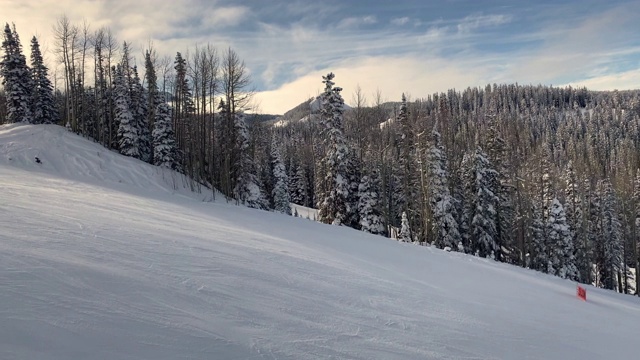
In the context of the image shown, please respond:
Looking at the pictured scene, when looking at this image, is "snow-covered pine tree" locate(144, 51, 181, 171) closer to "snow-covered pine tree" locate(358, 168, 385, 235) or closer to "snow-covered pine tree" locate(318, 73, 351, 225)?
"snow-covered pine tree" locate(318, 73, 351, 225)

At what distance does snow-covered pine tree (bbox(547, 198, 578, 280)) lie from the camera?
110 feet

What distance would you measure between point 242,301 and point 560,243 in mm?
36707

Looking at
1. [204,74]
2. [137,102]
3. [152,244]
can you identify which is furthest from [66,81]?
[152,244]

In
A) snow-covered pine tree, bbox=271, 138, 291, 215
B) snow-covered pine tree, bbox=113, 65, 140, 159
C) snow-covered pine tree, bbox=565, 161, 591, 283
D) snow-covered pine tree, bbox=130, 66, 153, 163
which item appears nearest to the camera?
snow-covered pine tree, bbox=113, 65, 140, 159

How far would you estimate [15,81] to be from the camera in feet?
124

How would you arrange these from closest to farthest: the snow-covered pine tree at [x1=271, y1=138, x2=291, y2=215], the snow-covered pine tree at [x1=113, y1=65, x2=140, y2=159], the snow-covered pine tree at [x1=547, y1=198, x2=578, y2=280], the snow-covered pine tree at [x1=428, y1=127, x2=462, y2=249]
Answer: the snow-covered pine tree at [x1=428, y1=127, x2=462, y2=249]
the snow-covered pine tree at [x1=547, y1=198, x2=578, y2=280]
the snow-covered pine tree at [x1=113, y1=65, x2=140, y2=159]
the snow-covered pine tree at [x1=271, y1=138, x2=291, y2=215]

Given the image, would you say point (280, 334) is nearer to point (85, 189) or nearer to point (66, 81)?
point (85, 189)

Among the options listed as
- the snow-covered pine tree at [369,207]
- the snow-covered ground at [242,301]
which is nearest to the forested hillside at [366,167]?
the snow-covered pine tree at [369,207]

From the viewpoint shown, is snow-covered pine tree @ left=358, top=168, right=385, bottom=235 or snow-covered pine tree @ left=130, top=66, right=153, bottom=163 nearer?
snow-covered pine tree @ left=358, top=168, right=385, bottom=235

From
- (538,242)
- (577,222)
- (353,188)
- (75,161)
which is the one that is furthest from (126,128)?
(577,222)

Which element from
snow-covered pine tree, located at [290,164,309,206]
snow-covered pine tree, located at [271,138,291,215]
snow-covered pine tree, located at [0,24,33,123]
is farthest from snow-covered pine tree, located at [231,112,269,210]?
snow-covered pine tree, located at [290,164,309,206]

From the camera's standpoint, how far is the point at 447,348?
16.6 ft

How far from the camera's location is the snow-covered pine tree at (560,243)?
33.5 metres

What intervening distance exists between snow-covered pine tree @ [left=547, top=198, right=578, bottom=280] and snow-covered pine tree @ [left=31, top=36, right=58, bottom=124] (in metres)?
52.2
